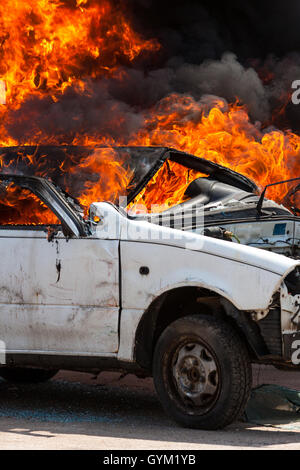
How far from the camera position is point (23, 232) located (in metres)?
6.42

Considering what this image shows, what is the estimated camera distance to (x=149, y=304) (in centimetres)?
597

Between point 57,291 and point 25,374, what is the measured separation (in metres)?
2.21

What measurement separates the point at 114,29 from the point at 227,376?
430 inches

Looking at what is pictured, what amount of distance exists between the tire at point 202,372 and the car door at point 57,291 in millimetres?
469

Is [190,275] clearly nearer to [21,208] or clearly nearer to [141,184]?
[21,208]

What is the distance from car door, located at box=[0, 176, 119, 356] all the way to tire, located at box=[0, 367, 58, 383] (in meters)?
1.73

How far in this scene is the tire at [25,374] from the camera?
8078 millimetres

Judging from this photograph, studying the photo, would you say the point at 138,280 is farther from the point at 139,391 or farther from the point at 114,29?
the point at 114,29

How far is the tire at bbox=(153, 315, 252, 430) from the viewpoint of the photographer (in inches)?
222

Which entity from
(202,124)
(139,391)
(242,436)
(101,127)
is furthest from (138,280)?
(101,127)

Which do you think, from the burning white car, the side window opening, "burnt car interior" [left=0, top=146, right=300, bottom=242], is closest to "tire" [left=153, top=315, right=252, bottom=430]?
the burning white car

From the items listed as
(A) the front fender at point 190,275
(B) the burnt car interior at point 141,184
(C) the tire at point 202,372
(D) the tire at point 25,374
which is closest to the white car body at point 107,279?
(A) the front fender at point 190,275

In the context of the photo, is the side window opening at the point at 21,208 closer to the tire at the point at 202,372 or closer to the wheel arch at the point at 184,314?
the wheel arch at the point at 184,314

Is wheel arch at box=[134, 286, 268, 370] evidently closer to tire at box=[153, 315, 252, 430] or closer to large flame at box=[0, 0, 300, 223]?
tire at box=[153, 315, 252, 430]
